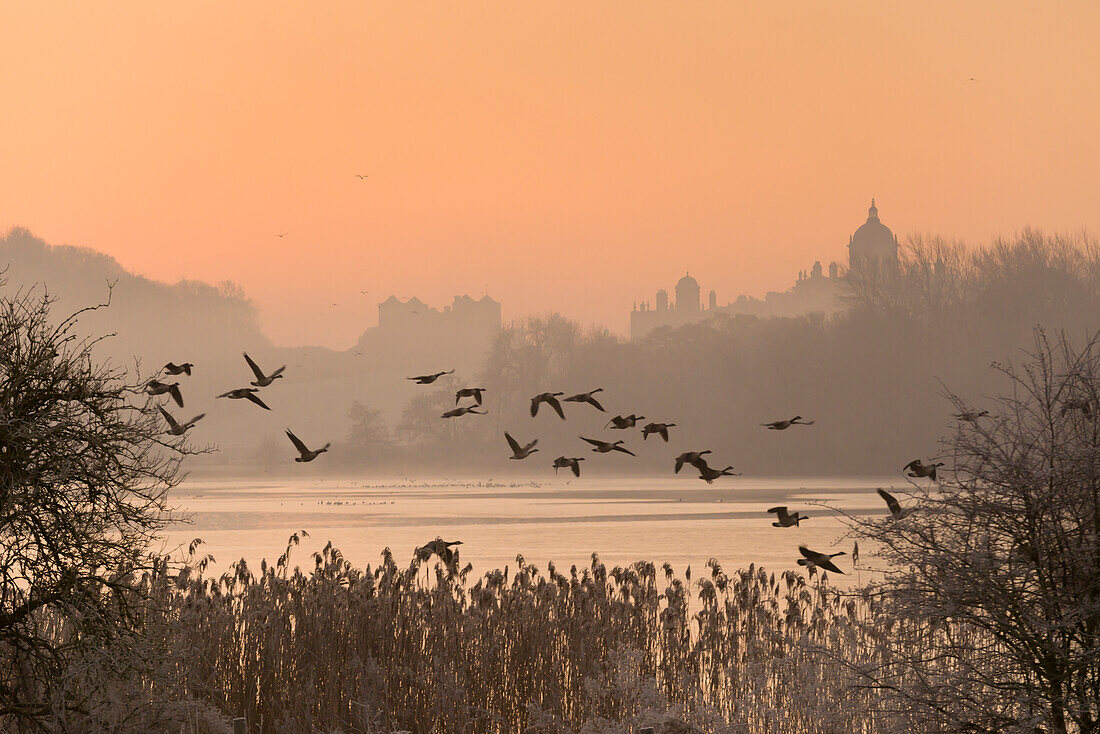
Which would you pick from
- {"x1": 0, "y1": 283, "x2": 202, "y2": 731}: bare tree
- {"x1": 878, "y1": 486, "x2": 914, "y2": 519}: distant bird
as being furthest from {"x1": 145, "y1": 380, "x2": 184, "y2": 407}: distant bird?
{"x1": 878, "y1": 486, "x2": 914, "y2": 519}: distant bird

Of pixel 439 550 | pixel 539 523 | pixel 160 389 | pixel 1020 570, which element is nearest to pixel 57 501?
pixel 160 389

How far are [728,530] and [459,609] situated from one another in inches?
1052

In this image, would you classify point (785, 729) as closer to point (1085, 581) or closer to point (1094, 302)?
point (1085, 581)

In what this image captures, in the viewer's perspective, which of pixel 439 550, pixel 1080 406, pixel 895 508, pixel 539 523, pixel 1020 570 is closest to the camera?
pixel 1020 570

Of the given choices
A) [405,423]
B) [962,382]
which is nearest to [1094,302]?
[962,382]

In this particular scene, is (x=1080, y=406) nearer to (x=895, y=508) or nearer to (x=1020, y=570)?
(x=1020, y=570)

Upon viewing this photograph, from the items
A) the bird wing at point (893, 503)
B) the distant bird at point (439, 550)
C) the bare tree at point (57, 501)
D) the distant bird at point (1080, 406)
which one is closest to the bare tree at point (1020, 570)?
the distant bird at point (1080, 406)

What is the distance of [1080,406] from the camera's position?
403 inches

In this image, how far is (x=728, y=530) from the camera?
4062 cm

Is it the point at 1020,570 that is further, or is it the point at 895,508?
the point at 895,508

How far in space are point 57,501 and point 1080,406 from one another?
993 cm

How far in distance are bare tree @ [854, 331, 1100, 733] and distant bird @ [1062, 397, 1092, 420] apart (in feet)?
0.04

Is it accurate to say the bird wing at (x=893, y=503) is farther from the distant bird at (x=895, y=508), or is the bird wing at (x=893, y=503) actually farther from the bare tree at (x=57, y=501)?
the bare tree at (x=57, y=501)

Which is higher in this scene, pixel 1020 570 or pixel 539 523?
pixel 1020 570
